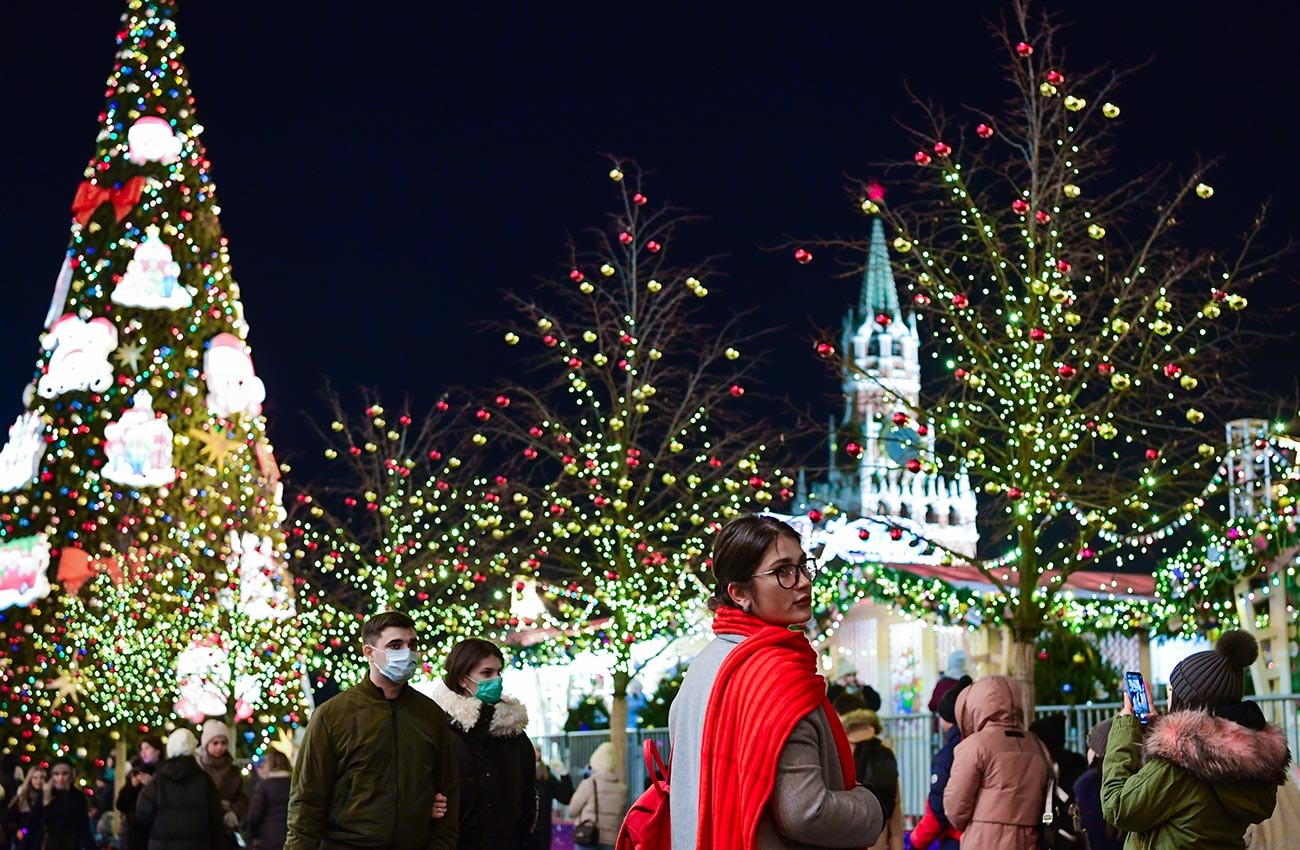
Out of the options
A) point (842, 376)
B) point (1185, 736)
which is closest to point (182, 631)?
point (842, 376)

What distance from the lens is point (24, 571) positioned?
30234 mm

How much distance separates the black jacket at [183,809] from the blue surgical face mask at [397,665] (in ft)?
14.3

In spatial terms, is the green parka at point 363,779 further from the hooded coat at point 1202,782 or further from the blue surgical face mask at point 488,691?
the hooded coat at point 1202,782

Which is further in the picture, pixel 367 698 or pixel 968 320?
pixel 968 320

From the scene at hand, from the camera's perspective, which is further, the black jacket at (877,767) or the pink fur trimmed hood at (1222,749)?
the black jacket at (877,767)

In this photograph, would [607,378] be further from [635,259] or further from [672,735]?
[672,735]

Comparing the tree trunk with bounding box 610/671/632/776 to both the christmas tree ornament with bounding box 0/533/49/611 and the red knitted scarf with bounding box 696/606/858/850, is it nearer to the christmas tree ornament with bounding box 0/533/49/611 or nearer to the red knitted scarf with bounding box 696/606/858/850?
the christmas tree ornament with bounding box 0/533/49/611

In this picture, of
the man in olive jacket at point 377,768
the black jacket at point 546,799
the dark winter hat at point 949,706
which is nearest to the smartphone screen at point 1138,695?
the dark winter hat at point 949,706

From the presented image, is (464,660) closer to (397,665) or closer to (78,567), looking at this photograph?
(397,665)

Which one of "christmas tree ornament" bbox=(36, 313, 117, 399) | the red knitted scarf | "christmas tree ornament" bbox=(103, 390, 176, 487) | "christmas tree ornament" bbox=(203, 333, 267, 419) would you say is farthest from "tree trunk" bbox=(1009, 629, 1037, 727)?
"christmas tree ornament" bbox=(36, 313, 117, 399)

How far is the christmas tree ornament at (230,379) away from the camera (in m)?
31.6

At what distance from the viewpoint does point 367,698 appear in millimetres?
7785

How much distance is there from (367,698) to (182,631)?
2197 centimetres

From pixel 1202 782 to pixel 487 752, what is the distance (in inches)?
145
